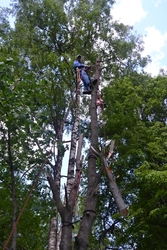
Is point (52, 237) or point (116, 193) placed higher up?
point (52, 237)

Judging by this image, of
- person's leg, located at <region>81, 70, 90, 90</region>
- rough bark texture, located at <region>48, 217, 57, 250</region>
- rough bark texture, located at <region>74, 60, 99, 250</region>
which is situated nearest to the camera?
rough bark texture, located at <region>74, 60, 99, 250</region>

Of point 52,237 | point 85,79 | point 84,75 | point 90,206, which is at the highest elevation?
point 84,75

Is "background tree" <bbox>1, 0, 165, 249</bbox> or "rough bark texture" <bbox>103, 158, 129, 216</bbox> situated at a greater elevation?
"background tree" <bbox>1, 0, 165, 249</bbox>

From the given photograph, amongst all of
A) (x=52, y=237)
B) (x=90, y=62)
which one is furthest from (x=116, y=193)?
(x=90, y=62)

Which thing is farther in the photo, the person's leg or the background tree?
the background tree

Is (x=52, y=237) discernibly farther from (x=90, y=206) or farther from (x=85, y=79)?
(x=90, y=206)

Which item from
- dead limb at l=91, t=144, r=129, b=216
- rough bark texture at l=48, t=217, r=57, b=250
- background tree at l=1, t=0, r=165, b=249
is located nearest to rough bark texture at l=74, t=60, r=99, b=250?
dead limb at l=91, t=144, r=129, b=216

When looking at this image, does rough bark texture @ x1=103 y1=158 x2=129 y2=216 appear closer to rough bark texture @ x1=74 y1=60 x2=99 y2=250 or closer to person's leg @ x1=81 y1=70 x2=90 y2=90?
rough bark texture @ x1=74 y1=60 x2=99 y2=250

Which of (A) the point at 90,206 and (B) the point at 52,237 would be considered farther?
(B) the point at 52,237

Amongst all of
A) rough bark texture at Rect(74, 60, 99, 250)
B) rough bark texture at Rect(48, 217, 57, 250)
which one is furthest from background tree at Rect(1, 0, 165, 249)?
rough bark texture at Rect(74, 60, 99, 250)

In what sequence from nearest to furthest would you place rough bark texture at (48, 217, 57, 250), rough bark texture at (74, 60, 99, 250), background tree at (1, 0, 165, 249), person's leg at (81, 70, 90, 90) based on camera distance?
rough bark texture at (74, 60, 99, 250) < person's leg at (81, 70, 90, 90) < rough bark texture at (48, 217, 57, 250) < background tree at (1, 0, 165, 249)

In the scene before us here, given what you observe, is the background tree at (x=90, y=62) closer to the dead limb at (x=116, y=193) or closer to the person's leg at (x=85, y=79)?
the person's leg at (x=85, y=79)

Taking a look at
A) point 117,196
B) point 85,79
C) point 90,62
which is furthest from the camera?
point 90,62

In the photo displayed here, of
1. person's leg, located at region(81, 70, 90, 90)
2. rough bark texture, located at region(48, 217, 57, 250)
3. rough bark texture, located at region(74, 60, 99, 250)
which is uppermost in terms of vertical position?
person's leg, located at region(81, 70, 90, 90)
